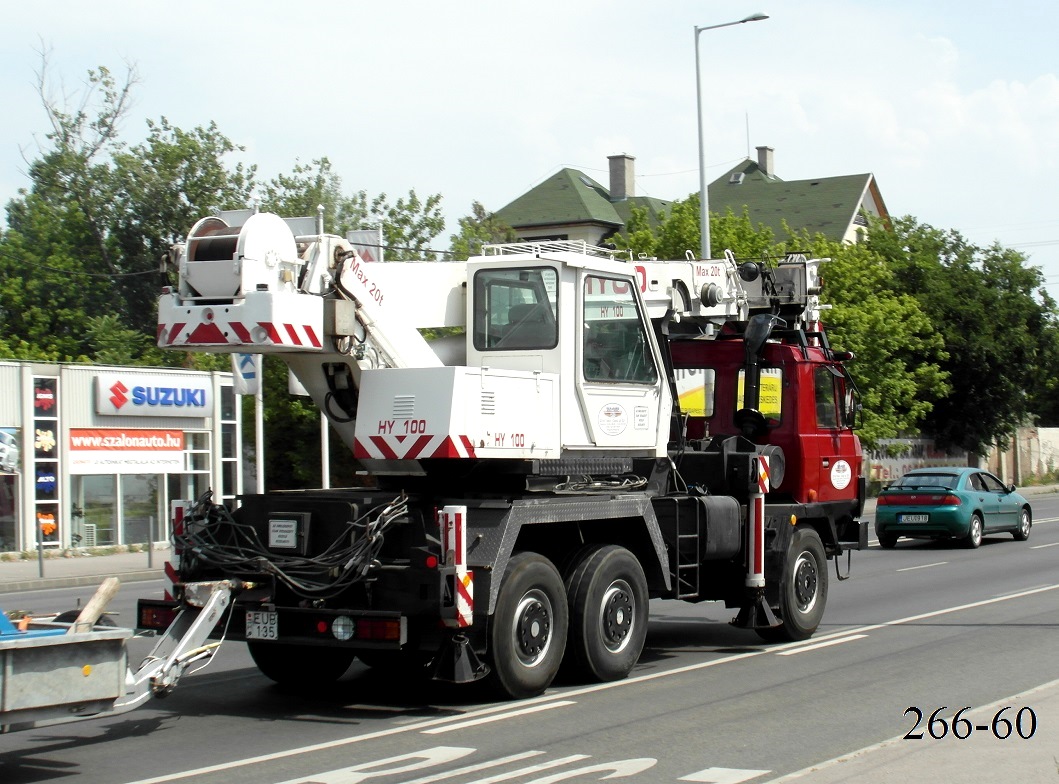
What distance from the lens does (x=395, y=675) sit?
1050 cm

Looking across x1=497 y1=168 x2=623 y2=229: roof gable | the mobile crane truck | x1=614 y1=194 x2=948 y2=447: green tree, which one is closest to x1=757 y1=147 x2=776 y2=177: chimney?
x1=497 y1=168 x2=623 y2=229: roof gable

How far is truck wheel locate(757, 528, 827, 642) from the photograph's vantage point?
11930mm

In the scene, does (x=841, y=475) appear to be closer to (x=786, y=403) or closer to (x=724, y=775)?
(x=786, y=403)

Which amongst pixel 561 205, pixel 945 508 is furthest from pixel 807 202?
pixel 945 508

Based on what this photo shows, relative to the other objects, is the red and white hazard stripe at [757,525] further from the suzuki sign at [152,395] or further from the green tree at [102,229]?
the green tree at [102,229]

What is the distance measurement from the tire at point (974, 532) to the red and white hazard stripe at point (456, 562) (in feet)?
58.6

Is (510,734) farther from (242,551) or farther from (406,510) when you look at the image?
(242,551)

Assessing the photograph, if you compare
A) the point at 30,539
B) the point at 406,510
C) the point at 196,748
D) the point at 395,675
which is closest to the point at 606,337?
the point at 406,510

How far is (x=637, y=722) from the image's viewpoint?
8.48 m

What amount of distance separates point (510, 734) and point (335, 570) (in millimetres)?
1574

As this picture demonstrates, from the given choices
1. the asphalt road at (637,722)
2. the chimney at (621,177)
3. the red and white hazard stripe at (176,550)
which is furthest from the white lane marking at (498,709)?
the chimney at (621,177)

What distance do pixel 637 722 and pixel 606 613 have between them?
1449mm

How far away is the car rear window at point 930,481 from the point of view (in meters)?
24.6

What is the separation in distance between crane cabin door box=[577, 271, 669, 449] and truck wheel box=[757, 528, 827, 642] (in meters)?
2.05
